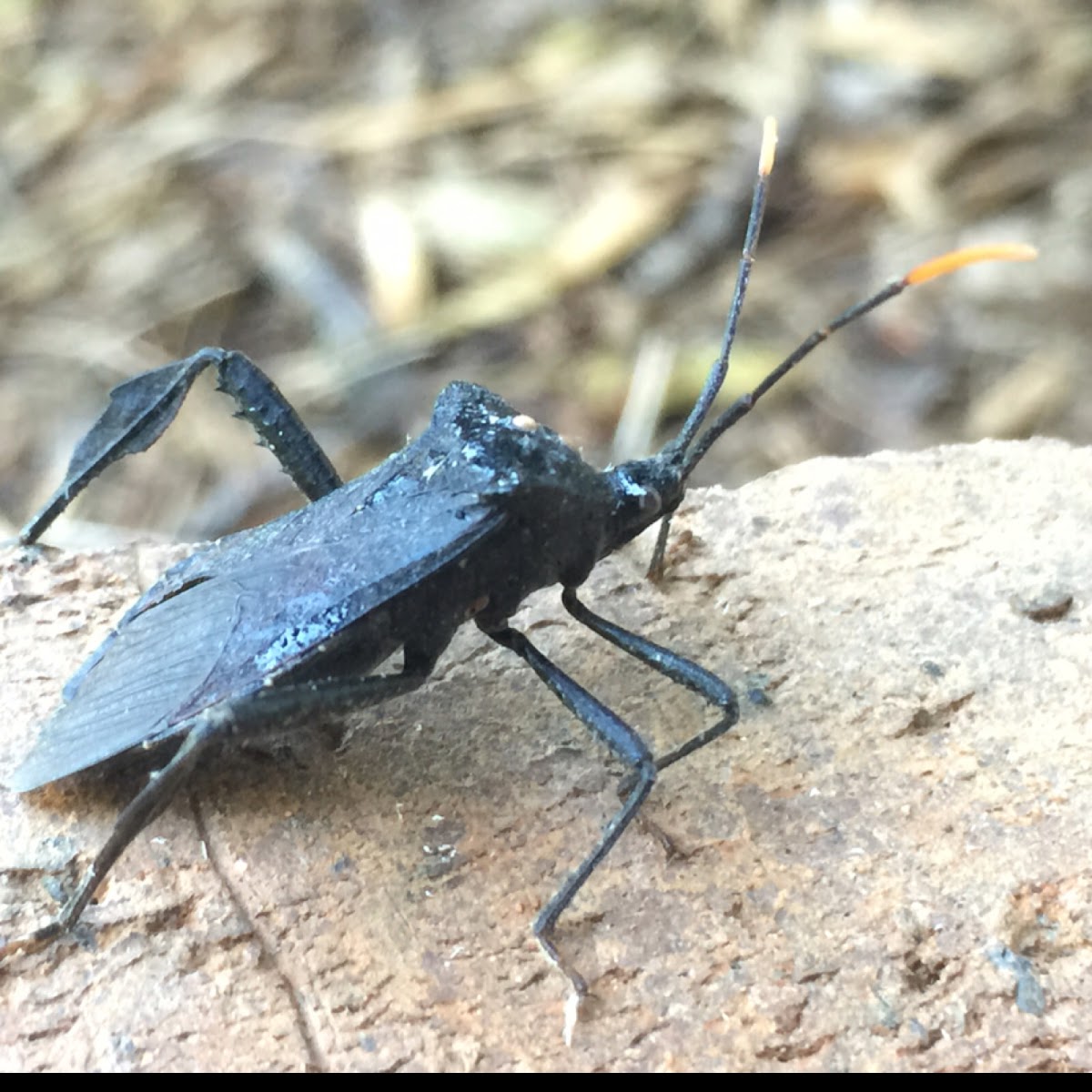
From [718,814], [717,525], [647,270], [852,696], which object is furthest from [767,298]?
[718,814]

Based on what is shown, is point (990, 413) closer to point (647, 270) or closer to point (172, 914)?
point (647, 270)

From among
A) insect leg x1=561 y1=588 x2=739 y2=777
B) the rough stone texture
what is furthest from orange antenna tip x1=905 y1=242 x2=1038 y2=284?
insect leg x1=561 y1=588 x2=739 y2=777

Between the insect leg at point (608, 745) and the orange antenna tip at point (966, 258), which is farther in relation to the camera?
the orange antenna tip at point (966, 258)

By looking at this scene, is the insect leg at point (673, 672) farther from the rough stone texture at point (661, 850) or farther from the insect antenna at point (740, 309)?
the insect antenna at point (740, 309)

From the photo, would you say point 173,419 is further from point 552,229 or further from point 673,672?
point 552,229

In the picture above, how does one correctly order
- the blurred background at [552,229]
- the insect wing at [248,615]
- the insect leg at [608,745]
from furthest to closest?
the blurred background at [552,229], the insect wing at [248,615], the insect leg at [608,745]

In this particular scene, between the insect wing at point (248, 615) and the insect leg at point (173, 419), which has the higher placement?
the insect leg at point (173, 419)

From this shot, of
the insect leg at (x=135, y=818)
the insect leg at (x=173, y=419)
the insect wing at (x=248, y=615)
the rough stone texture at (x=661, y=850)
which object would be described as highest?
the insect leg at (x=173, y=419)

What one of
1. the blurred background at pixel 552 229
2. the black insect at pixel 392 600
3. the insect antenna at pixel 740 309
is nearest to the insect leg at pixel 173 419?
the black insect at pixel 392 600
